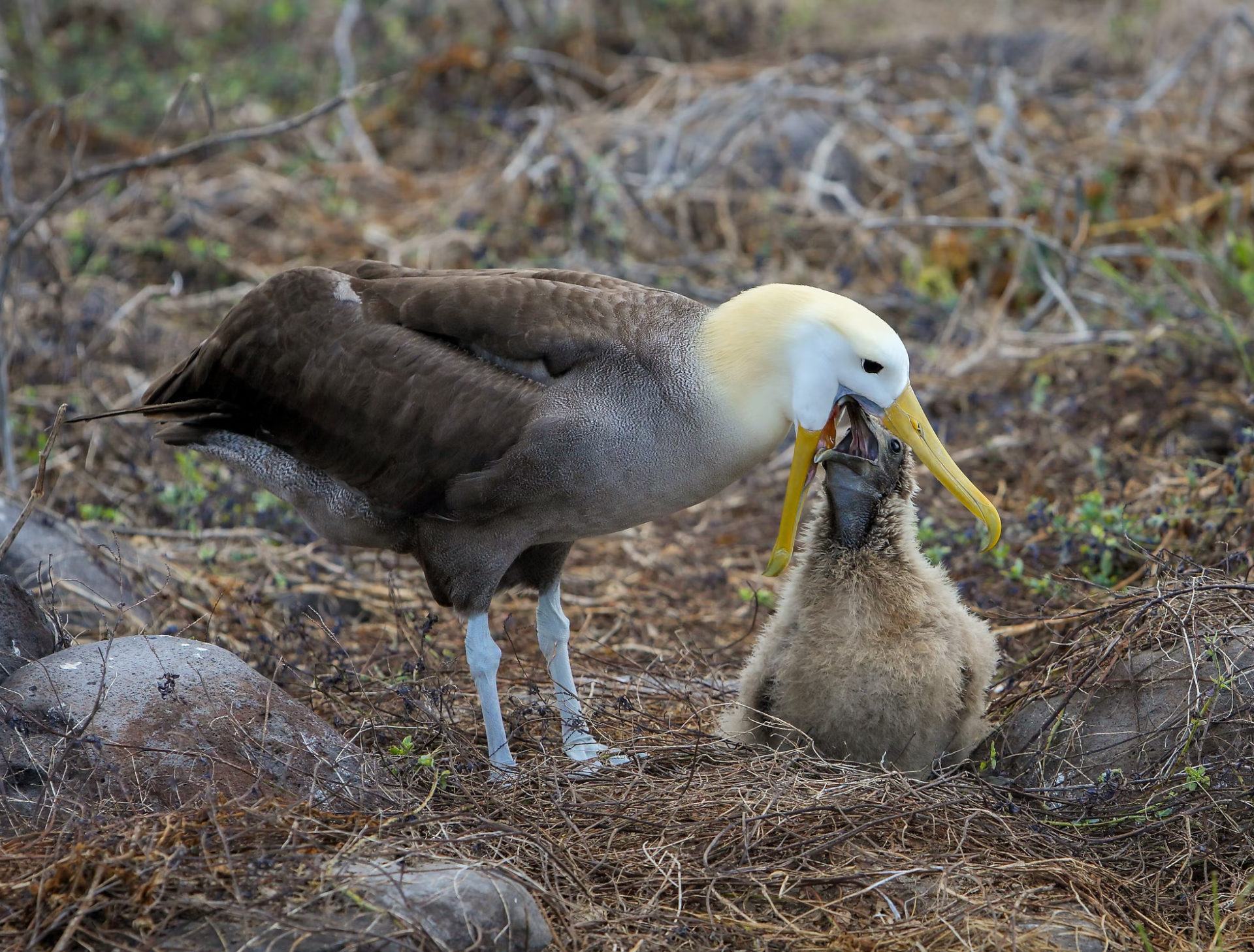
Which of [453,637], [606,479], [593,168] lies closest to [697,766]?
[606,479]

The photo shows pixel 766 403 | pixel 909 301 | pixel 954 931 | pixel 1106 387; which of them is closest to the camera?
pixel 954 931

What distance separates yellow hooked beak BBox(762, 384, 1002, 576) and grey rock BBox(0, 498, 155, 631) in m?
2.24

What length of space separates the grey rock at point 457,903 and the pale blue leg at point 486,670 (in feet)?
3.92

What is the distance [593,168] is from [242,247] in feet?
8.15

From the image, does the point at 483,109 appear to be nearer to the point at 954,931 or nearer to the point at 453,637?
the point at 453,637

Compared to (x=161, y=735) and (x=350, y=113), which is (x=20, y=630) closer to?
(x=161, y=735)

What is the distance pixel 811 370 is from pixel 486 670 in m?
1.38

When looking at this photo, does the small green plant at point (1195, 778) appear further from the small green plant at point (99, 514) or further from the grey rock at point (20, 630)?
the small green plant at point (99, 514)

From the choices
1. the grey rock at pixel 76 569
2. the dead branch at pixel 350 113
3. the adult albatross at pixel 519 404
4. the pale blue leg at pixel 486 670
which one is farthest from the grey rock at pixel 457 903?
the dead branch at pixel 350 113

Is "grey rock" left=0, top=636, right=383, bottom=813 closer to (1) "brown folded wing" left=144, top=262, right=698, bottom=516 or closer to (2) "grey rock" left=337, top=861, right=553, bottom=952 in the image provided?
(2) "grey rock" left=337, top=861, right=553, bottom=952

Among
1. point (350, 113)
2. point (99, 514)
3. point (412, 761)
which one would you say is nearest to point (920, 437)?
point (412, 761)

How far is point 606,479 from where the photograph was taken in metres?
4.00

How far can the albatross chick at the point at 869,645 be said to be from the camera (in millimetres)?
3994

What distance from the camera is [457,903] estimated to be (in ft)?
9.68
